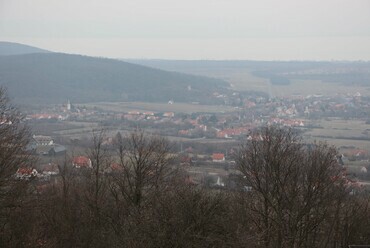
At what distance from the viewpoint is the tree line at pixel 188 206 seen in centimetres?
1085

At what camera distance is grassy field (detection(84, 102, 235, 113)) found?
213ft

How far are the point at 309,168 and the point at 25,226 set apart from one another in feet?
23.3

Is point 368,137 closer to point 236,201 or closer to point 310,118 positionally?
point 310,118

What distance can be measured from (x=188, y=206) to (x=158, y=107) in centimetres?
5775

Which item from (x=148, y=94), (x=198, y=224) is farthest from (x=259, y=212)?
(x=148, y=94)

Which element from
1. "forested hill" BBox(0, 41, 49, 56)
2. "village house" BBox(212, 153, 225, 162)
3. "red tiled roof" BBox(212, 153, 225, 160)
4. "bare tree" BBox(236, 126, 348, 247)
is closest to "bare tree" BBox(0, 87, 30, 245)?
"bare tree" BBox(236, 126, 348, 247)

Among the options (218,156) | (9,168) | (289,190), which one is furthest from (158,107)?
(9,168)

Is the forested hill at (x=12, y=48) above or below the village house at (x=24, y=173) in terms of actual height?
above

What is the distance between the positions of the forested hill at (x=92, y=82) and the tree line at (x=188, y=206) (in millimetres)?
53598

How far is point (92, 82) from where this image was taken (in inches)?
3275

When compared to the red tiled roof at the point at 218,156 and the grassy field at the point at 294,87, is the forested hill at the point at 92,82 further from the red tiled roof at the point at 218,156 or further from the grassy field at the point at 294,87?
the red tiled roof at the point at 218,156

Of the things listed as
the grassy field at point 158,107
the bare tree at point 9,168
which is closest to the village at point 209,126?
the grassy field at point 158,107

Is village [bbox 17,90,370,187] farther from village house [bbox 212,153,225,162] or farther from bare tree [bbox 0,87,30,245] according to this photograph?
bare tree [bbox 0,87,30,245]

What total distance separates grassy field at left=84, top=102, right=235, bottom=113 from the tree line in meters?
48.1
